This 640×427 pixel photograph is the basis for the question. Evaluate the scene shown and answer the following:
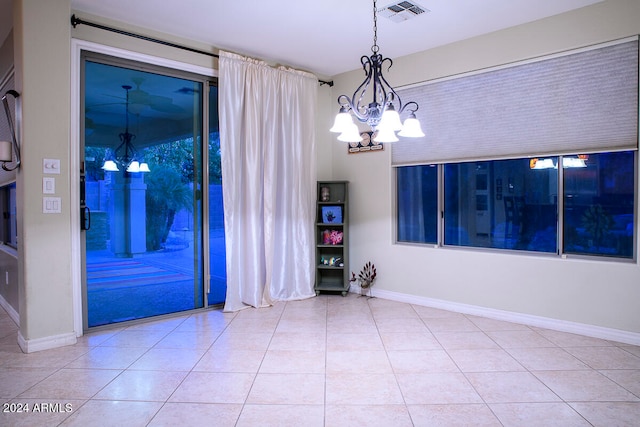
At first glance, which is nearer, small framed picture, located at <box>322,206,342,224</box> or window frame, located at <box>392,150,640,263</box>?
window frame, located at <box>392,150,640,263</box>

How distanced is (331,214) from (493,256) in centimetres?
195

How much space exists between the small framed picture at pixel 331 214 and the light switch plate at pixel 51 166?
289 centimetres

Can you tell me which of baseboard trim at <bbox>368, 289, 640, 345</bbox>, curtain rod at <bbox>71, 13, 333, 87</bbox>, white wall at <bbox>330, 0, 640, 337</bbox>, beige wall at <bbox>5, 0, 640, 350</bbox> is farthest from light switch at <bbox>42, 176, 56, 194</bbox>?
baseboard trim at <bbox>368, 289, 640, 345</bbox>

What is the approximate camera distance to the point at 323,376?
9.04 ft

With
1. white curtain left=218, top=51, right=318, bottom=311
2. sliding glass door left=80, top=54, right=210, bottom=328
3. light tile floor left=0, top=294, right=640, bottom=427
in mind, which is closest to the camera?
light tile floor left=0, top=294, right=640, bottom=427

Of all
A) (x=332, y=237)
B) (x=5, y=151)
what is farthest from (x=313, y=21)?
(x=5, y=151)

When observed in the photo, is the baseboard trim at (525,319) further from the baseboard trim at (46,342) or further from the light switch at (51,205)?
the light switch at (51,205)

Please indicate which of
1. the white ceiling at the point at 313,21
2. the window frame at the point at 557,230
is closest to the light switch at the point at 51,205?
the white ceiling at the point at 313,21

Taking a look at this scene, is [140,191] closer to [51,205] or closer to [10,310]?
[51,205]

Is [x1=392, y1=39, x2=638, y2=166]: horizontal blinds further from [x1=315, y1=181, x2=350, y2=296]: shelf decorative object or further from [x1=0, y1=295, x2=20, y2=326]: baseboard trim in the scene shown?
[x1=0, y1=295, x2=20, y2=326]: baseboard trim

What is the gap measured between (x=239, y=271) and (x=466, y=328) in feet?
7.55

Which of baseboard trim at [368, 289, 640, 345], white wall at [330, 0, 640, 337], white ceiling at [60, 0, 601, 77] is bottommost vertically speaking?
baseboard trim at [368, 289, 640, 345]

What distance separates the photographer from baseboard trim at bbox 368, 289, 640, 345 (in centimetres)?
336

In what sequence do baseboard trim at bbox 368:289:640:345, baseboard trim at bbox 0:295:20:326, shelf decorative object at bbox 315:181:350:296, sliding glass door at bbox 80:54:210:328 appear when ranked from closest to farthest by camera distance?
baseboard trim at bbox 368:289:640:345 → sliding glass door at bbox 80:54:210:328 → baseboard trim at bbox 0:295:20:326 → shelf decorative object at bbox 315:181:350:296
